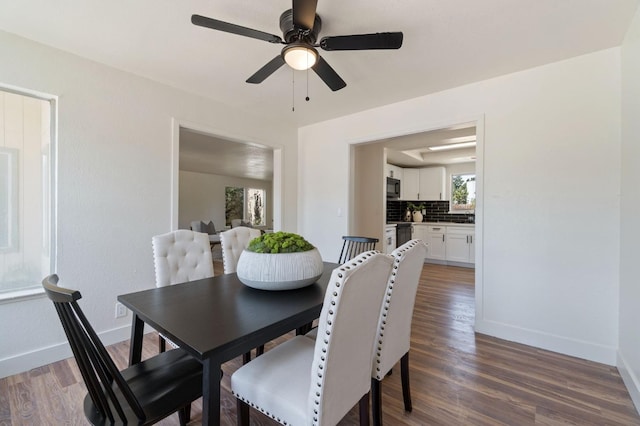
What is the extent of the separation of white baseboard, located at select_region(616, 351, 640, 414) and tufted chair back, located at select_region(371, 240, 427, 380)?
1.40 metres

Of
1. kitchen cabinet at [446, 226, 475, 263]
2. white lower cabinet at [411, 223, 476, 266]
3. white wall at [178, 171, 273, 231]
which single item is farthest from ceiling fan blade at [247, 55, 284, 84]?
white wall at [178, 171, 273, 231]

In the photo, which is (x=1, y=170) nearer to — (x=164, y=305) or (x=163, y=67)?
(x=163, y=67)

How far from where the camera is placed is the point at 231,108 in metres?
3.26

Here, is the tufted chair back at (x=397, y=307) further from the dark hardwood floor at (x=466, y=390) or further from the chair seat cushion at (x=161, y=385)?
the chair seat cushion at (x=161, y=385)

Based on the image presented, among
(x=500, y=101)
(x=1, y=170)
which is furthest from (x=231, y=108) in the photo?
(x=500, y=101)

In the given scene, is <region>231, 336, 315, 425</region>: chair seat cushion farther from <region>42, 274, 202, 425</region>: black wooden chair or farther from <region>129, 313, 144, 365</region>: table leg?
<region>129, 313, 144, 365</region>: table leg

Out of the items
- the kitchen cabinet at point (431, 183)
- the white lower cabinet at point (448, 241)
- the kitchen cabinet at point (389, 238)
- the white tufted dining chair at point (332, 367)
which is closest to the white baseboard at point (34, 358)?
the white tufted dining chair at point (332, 367)

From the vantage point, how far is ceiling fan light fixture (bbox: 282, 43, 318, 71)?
64.1 inches

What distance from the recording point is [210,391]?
93 centimetres

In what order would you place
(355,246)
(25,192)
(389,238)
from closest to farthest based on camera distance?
(25,192)
(355,246)
(389,238)

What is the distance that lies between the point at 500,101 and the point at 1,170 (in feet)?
13.5

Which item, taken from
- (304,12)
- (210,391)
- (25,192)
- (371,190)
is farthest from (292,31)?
(371,190)

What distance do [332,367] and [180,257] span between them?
4.74 ft

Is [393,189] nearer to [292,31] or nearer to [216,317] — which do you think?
[292,31]
